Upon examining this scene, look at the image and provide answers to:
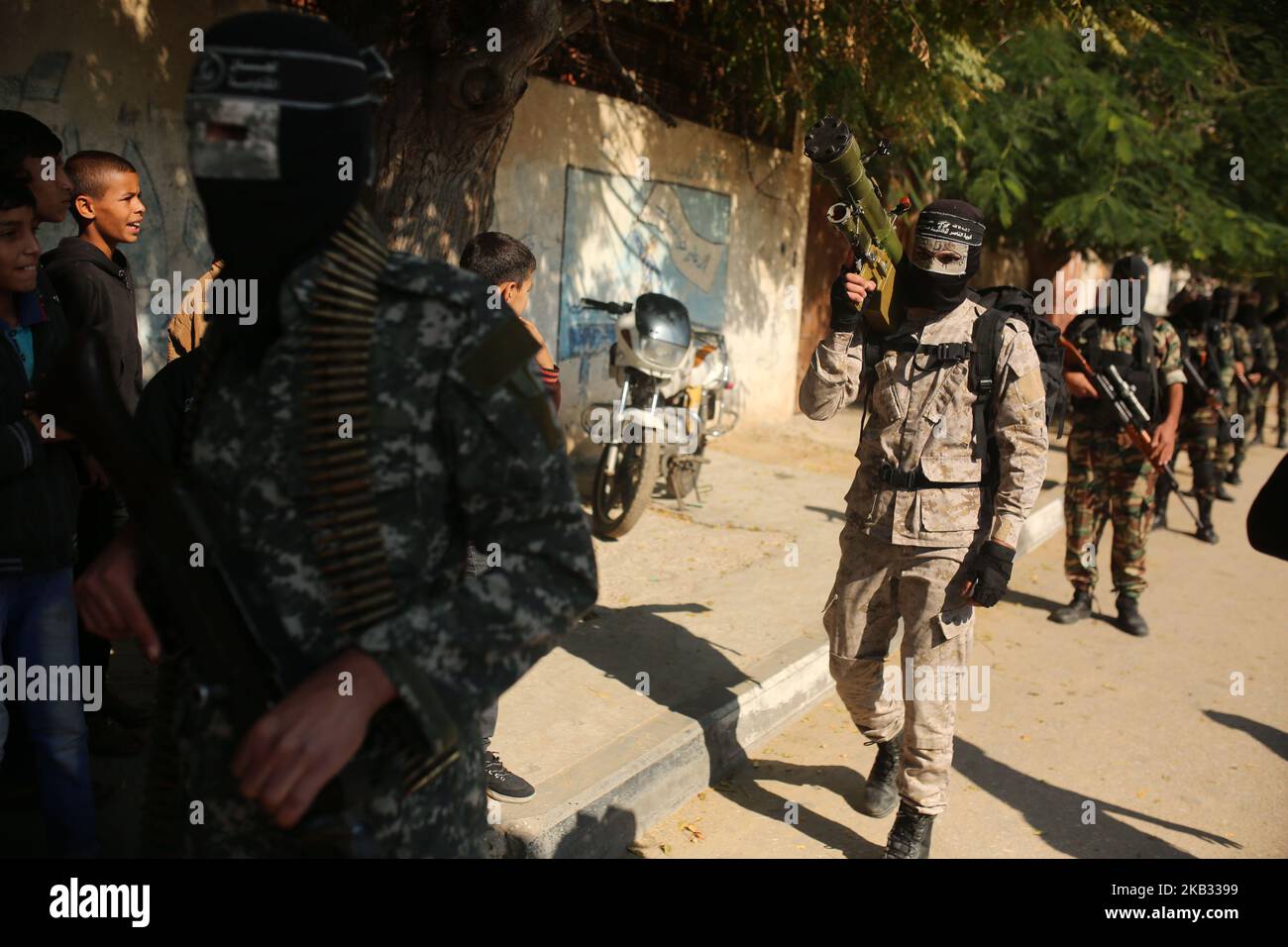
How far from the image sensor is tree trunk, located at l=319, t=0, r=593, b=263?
477 cm

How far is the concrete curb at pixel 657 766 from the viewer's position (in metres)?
3.54

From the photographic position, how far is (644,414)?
23.2ft

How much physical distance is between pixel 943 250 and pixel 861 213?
310mm

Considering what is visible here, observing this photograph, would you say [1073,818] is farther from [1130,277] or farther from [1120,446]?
[1130,277]

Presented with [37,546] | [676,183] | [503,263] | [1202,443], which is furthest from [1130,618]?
[37,546]

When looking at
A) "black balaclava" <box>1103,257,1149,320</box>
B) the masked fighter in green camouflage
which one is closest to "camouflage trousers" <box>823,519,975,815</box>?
the masked fighter in green camouflage

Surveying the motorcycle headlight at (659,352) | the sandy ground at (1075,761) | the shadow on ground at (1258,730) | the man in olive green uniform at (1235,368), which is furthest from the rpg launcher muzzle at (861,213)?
the man in olive green uniform at (1235,368)

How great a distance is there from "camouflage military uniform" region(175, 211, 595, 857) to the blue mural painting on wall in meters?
7.38

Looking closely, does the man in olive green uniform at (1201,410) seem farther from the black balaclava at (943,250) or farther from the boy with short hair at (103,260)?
the boy with short hair at (103,260)

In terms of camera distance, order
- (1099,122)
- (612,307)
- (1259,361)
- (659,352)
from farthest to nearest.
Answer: (1259,361) < (1099,122) < (612,307) < (659,352)

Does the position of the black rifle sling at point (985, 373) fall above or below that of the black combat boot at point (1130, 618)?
above

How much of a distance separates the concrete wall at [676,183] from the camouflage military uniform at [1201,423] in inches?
167

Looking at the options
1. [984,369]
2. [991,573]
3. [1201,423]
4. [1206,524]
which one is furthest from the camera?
[1206,524]
